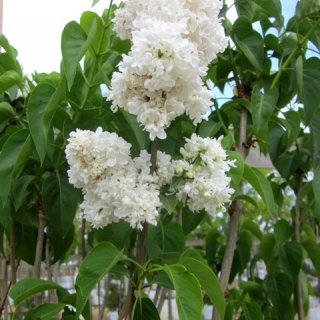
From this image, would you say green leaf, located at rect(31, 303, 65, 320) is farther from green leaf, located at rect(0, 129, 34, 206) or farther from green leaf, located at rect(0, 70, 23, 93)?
green leaf, located at rect(0, 70, 23, 93)

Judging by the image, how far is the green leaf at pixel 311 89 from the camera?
1106 millimetres

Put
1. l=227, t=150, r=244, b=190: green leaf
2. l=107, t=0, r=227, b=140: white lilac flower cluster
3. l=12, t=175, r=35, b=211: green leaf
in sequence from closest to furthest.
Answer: l=107, t=0, r=227, b=140: white lilac flower cluster < l=227, t=150, r=244, b=190: green leaf < l=12, t=175, r=35, b=211: green leaf

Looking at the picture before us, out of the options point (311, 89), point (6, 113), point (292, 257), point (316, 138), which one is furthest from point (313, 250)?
point (6, 113)

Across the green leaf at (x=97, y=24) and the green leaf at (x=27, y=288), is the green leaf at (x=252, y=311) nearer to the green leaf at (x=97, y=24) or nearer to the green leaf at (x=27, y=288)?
the green leaf at (x=27, y=288)

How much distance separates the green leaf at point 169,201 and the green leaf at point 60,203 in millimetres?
254

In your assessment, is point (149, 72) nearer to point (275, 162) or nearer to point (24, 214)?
point (24, 214)

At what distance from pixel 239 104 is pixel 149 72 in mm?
550

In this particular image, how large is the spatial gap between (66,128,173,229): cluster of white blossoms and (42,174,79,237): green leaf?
22cm

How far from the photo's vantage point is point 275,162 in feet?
4.51

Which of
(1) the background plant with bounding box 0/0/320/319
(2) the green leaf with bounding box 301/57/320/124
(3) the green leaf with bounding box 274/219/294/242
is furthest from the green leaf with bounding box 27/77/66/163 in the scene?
(3) the green leaf with bounding box 274/219/294/242

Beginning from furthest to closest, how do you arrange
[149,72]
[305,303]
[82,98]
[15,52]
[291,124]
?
[305,303] → [15,52] → [291,124] → [82,98] → [149,72]

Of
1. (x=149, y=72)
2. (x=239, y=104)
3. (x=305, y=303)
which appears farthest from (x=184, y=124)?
(x=305, y=303)

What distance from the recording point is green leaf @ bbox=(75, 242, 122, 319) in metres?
0.80

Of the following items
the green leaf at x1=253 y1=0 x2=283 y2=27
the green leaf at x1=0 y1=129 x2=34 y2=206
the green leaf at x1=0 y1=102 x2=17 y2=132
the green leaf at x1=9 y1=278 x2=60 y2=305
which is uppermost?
the green leaf at x1=253 y1=0 x2=283 y2=27
